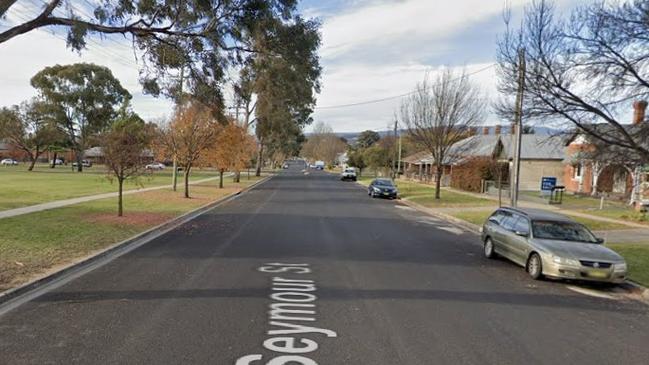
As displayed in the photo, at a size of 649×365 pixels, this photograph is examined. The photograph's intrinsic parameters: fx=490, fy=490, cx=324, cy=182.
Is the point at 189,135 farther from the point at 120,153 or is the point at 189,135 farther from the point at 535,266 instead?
the point at 535,266

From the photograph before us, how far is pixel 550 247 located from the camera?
971 cm

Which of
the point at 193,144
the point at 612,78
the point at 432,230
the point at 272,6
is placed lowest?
the point at 432,230

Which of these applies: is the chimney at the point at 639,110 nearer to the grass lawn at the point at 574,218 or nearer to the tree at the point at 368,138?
the grass lawn at the point at 574,218

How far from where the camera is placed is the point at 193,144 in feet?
89.6

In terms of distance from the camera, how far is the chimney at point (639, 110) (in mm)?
12006

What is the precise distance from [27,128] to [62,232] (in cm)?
6508

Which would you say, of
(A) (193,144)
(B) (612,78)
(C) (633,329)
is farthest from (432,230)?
(A) (193,144)

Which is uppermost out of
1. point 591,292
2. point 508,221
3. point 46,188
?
point 508,221

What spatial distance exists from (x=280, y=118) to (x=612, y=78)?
40517 mm

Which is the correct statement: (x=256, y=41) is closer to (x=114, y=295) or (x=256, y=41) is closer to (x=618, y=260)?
(x=114, y=295)

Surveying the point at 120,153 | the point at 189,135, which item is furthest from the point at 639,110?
the point at 189,135

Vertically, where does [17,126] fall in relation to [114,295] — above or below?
above

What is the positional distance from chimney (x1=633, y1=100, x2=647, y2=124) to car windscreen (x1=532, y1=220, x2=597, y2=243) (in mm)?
3467

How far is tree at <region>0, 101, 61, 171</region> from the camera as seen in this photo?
2566 inches
